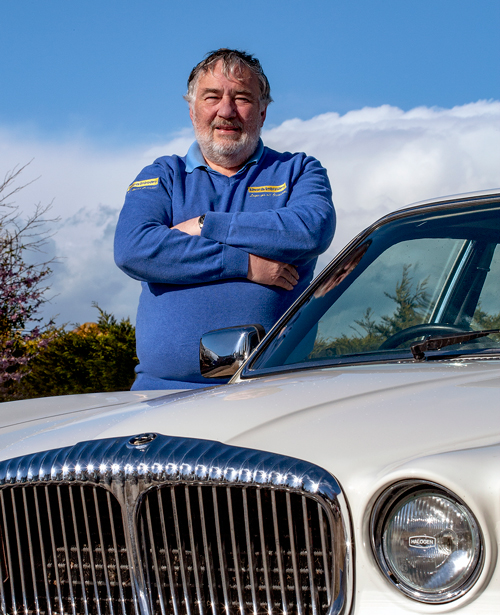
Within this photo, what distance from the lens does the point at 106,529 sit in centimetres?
170

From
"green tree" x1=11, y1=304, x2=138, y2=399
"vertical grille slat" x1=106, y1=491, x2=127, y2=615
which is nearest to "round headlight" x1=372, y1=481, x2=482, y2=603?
"vertical grille slat" x1=106, y1=491, x2=127, y2=615

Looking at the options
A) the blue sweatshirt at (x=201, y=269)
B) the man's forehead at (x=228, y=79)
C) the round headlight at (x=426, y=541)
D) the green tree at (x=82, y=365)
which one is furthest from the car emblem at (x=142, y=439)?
the green tree at (x=82, y=365)

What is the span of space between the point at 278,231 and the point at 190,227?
0.42m

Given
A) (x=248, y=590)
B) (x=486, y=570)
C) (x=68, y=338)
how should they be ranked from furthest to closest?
(x=68, y=338), (x=248, y=590), (x=486, y=570)

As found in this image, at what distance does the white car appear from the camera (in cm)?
134

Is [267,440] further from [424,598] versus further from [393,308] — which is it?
[393,308]

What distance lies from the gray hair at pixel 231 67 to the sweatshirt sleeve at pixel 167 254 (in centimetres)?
79

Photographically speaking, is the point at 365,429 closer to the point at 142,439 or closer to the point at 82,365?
the point at 142,439

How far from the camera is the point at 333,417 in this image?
1.62 metres

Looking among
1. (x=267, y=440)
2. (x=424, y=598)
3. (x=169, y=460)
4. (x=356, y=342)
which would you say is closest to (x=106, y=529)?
(x=169, y=460)

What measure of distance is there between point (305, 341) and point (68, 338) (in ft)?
26.4

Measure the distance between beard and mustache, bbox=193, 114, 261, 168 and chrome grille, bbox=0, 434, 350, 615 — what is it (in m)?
2.19

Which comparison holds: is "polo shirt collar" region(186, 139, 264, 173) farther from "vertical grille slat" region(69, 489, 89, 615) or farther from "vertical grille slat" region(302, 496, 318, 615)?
"vertical grille slat" region(302, 496, 318, 615)

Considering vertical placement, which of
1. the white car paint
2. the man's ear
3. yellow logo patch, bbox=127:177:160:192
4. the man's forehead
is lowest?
the white car paint
